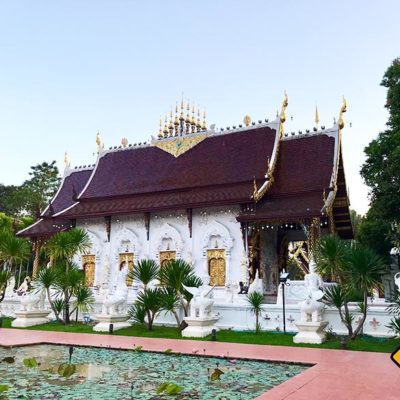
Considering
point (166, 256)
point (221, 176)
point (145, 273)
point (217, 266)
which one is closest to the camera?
point (145, 273)

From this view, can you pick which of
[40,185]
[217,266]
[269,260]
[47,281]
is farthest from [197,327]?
[40,185]

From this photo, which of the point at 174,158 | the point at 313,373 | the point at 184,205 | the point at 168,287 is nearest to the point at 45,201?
the point at 174,158

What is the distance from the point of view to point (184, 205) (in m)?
16.5

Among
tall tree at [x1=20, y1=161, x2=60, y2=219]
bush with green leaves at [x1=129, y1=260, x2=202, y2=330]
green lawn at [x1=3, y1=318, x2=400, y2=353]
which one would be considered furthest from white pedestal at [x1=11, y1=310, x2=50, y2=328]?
tall tree at [x1=20, y1=161, x2=60, y2=219]

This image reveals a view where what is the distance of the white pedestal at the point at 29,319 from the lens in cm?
1320

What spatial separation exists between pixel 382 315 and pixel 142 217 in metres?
10.6

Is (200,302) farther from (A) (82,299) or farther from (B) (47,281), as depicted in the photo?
(B) (47,281)

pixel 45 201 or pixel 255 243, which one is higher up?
pixel 45 201

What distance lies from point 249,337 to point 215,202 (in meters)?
6.25

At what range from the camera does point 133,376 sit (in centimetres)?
615

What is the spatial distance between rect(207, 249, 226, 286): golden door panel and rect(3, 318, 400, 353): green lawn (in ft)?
13.6

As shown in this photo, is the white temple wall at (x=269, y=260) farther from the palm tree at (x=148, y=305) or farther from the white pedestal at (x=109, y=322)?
the white pedestal at (x=109, y=322)

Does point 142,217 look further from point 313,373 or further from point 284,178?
point 313,373

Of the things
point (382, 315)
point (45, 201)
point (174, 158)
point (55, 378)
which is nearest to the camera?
point (55, 378)
